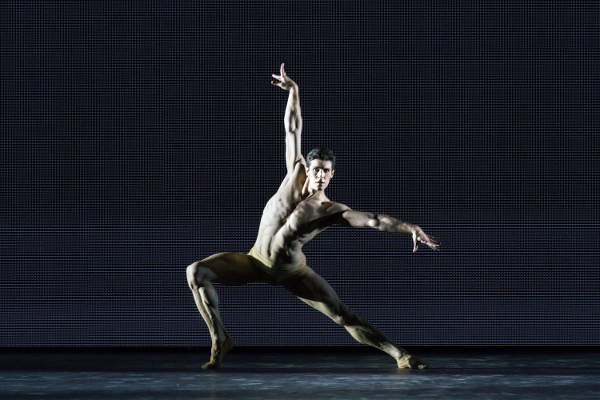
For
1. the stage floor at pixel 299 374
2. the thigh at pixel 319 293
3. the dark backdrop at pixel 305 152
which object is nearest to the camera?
the stage floor at pixel 299 374

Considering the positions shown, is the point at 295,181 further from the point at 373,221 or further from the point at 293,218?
the point at 373,221

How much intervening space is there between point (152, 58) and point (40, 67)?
803mm

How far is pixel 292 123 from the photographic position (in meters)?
5.58

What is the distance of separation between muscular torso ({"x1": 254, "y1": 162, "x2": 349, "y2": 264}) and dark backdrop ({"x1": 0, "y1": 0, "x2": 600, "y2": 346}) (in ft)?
3.56

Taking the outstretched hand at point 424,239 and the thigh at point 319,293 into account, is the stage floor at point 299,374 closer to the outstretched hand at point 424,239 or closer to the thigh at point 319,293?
the thigh at point 319,293

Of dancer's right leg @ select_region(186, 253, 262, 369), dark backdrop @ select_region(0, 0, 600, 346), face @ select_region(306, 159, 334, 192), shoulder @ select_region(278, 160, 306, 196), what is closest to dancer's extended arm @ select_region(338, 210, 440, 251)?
face @ select_region(306, 159, 334, 192)

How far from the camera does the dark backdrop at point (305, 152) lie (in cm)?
662

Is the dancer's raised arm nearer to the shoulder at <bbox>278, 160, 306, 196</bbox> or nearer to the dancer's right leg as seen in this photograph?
the shoulder at <bbox>278, 160, 306, 196</bbox>

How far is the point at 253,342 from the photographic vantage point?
6.65 m

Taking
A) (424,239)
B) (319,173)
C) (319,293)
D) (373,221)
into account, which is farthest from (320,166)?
(424,239)

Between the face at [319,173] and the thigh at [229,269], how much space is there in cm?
61

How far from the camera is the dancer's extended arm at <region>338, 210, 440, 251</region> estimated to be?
4828 mm

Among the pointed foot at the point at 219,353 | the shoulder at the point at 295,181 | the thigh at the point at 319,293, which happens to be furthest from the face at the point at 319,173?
the pointed foot at the point at 219,353

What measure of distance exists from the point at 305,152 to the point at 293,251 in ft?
4.36
